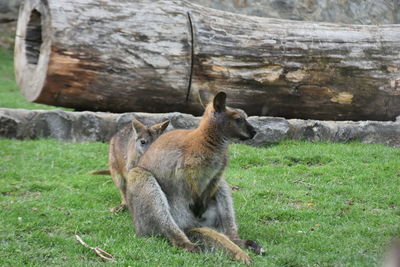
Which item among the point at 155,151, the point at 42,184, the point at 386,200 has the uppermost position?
the point at 155,151

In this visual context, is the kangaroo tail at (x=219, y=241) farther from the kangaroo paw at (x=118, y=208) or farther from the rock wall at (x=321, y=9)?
the rock wall at (x=321, y=9)

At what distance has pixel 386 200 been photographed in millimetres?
7547

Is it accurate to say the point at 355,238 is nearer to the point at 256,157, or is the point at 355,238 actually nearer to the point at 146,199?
the point at 146,199

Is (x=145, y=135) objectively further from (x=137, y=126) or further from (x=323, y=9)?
(x=323, y=9)

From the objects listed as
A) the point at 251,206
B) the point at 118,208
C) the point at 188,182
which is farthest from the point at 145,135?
the point at 188,182

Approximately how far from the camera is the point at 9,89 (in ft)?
58.5

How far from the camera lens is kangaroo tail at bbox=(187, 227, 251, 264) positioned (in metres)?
5.39

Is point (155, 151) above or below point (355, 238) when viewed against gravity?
above

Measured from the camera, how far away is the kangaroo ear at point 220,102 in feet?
19.6

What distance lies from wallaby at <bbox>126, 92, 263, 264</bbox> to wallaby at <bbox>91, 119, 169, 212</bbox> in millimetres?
1554

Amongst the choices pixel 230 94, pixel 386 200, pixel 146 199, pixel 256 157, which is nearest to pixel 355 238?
pixel 386 200

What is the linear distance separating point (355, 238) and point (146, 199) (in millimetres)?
2137

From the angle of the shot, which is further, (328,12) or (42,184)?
(328,12)

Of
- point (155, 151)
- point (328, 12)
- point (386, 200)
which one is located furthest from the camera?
point (328, 12)
